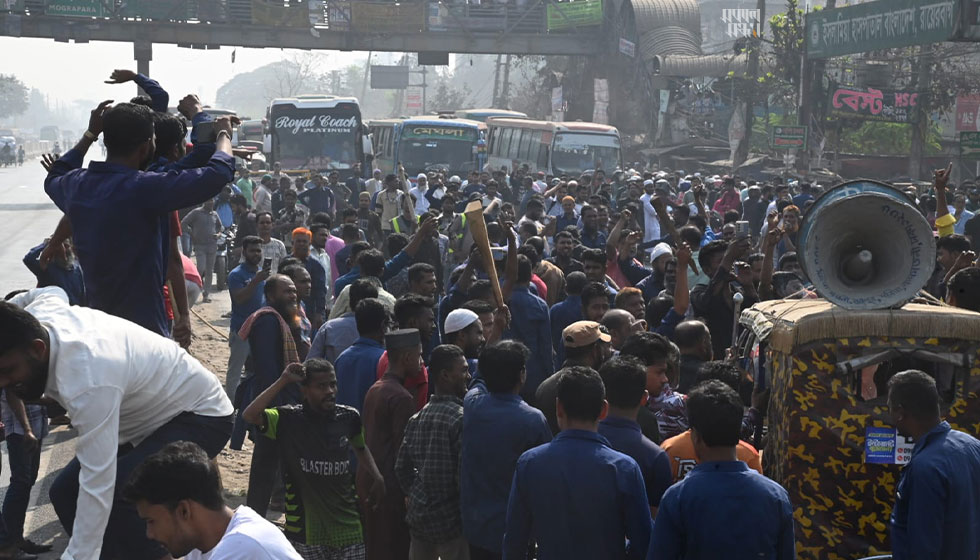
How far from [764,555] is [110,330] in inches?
88.0

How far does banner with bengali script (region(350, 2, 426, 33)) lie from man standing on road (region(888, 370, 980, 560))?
3976cm

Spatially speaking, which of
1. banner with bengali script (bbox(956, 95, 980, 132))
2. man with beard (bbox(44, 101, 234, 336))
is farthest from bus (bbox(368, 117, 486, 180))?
man with beard (bbox(44, 101, 234, 336))

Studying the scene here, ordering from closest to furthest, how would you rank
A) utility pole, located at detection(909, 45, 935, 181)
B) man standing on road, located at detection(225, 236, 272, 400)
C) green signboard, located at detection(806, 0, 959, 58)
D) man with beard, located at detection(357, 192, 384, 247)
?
man standing on road, located at detection(225, 236, 272, 400) < man with beard, located at detection(357, 192, 384, 247) < green signboard, located at detection(806, 0, 959, 58) < utility pole, located at detection(909, 45, 935, 181)

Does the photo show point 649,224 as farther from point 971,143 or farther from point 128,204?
point 128,204

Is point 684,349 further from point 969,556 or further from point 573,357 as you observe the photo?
point 969,556

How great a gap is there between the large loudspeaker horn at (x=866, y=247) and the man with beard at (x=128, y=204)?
265 centimetres

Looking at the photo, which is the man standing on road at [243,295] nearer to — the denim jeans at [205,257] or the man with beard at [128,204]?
the man with beard at [128,204]

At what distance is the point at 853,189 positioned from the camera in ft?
17.9

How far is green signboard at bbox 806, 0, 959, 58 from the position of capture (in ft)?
65.4

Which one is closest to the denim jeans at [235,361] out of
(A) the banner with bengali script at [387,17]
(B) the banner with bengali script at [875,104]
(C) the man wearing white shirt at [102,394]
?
(C) the man wearing white shirt at [102,394]

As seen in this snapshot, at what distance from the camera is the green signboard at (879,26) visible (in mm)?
19922

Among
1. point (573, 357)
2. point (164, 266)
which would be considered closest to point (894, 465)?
point (573, 357)

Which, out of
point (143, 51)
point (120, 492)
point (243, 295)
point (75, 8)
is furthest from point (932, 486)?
point (75, 8)

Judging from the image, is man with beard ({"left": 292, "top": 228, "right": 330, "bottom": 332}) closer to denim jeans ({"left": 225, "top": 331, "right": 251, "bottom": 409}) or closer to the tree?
denim jeans ({"left": 225, "top": 331, "right": 251, "bottom": 409})
